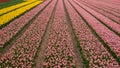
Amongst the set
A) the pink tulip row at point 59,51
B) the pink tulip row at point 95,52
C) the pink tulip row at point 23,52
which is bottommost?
the pink tulip row at point 95,52

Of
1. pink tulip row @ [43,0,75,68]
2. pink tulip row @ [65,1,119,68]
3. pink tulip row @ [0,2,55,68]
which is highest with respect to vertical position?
pink tulip row @ [0,2,55,68]

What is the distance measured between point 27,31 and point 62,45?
13.3 feet

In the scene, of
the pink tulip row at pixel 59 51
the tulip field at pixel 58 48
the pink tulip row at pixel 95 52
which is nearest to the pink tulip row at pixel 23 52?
the tulip field at pixel 58 48

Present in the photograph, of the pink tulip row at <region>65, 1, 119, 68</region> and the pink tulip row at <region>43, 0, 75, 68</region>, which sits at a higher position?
the pink tulip row at <region>43, 0, 75, 68</region>

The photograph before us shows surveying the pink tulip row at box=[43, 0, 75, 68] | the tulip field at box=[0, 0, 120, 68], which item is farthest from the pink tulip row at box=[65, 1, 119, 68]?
the pink tulip row at box=[43, 0, 75, 68]

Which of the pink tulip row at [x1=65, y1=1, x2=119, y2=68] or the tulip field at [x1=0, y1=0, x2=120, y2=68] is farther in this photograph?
the tulip field at [x1=0, y1=0, x2=120, y2=68]

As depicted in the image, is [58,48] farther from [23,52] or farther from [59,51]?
[23,52]

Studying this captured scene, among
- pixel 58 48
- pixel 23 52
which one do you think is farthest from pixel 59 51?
pixel 23 52

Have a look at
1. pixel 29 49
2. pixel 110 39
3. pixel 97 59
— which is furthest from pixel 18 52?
pixel 110 39

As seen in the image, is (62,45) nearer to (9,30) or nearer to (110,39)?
(110,39)

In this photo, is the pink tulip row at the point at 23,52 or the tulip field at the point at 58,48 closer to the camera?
the pink tulip row at the point at 23,52

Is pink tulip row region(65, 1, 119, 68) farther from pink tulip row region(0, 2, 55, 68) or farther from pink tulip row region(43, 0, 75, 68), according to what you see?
pink tulip row region(0, 2, 55, 68)

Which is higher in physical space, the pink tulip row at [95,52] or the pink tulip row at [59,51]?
the pink tulip row at [59,51]

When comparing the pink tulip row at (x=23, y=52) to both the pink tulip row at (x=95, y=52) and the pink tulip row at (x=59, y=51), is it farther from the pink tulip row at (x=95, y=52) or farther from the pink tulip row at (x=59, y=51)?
the pink tulip row at (x=95, y=52)
